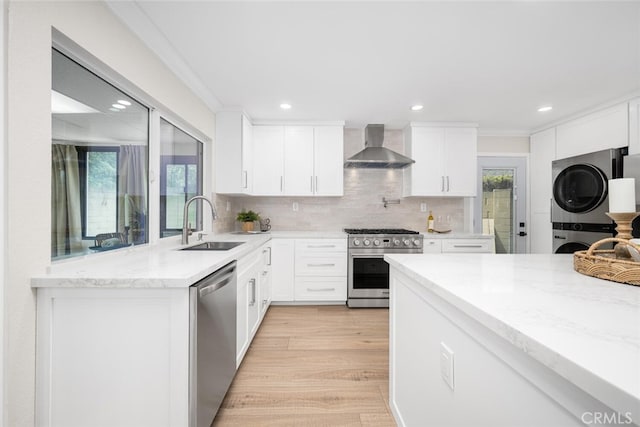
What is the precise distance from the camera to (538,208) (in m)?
4.12

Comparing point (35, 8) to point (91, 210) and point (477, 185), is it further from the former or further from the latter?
point (477, 185)

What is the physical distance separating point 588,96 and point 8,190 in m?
4.60

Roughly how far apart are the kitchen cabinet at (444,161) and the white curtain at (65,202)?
11.5 feet

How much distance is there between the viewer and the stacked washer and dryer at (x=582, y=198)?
3008 mm

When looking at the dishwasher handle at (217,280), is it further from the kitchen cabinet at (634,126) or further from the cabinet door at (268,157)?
the kitchen cabinet at (634,126)

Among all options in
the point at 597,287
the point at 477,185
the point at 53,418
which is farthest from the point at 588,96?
the point at 53,418

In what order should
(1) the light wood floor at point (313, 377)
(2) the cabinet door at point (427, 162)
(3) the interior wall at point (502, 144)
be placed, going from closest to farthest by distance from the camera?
(1) the light wood floor at point (313, 377) < (2) the cabinet door at point (427, 162) < (3) the interior wall at point (502, 144)

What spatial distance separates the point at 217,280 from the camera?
1.57 metres

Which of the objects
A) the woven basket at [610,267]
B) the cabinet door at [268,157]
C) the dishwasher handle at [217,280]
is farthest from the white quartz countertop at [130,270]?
the cabinet door at [268,157]

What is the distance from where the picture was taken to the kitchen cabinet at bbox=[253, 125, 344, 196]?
3.84 meters

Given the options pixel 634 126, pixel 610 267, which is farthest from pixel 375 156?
pixel 610 267

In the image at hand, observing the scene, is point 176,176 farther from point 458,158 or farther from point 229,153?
point 458,158

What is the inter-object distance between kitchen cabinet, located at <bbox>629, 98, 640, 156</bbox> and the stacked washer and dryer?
0.27ft

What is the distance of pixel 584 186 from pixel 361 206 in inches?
101
